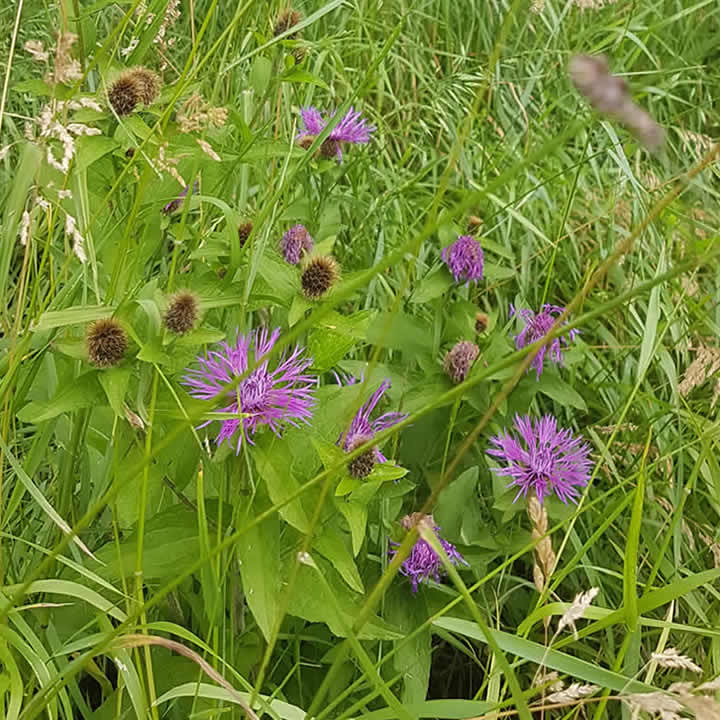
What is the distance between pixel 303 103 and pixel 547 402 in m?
0.75

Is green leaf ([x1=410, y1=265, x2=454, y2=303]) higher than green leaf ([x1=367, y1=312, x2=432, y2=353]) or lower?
higher

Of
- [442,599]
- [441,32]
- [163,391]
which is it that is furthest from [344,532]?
[441,32]

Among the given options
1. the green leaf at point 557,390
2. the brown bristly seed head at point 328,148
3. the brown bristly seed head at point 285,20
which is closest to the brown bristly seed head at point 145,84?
the brown bristly seed head at point 285,20

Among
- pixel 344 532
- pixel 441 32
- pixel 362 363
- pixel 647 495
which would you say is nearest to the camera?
pixel 344 532

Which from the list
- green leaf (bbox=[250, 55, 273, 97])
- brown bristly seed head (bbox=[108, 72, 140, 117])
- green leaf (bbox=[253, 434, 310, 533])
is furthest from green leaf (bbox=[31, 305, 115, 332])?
green leaf (bbox=[250, 55, 273, 97])

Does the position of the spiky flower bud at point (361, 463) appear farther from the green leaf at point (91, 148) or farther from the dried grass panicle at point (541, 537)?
the green leaf at point (91, 148)

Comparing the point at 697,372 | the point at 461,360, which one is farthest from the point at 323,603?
the point at 697,372

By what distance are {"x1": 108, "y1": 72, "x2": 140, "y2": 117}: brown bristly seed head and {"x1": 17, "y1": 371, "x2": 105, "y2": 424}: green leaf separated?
12.9 inches

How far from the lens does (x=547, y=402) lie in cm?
153

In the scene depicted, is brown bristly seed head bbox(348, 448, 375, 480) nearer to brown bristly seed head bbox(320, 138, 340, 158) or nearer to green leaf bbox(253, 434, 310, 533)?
green leaf bbox(253, 434, 310, 533)

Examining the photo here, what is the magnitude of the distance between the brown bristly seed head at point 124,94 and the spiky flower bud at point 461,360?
458 millimetres

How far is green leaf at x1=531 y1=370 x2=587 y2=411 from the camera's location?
1249 mm

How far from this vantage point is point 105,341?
0.89 m

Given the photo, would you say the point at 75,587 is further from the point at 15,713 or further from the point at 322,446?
the point at 322,446
